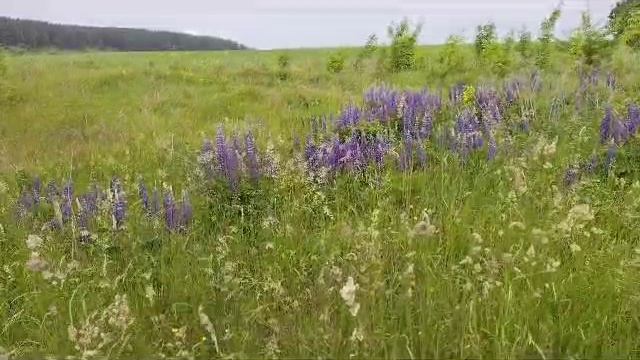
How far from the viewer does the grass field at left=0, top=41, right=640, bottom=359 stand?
222cm

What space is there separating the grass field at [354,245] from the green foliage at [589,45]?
518 cm

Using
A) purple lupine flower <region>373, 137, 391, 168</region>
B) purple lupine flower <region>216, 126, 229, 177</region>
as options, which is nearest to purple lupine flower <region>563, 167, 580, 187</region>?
purple lupine flower <region>373, 137, 391, 168</region>

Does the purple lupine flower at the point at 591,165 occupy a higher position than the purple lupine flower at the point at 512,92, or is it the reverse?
the purple lupine flower at the point at 512,92

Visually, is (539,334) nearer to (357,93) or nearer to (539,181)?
(539,181)

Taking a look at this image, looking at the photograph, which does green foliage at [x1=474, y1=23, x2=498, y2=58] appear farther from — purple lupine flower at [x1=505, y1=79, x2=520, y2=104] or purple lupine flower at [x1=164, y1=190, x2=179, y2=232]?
purple lupine flower at [x1=164, y1=190, x2=179, y2=232]

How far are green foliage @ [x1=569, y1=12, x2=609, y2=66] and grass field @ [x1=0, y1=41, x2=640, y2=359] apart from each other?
518 centimetres

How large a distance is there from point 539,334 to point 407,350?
576mm


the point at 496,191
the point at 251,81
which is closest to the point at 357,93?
the point at 251,81

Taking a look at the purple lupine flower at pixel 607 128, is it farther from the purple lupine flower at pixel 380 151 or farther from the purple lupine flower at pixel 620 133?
the purple lupine flower at pixel 380 151

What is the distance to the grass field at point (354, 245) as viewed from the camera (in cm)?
222

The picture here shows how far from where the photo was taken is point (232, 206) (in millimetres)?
3508

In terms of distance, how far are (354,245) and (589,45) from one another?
10.0 m

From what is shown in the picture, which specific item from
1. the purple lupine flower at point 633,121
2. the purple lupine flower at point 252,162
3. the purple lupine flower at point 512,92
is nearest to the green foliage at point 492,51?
the purple lupine flower at point 512,92

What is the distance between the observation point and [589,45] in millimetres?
10766
